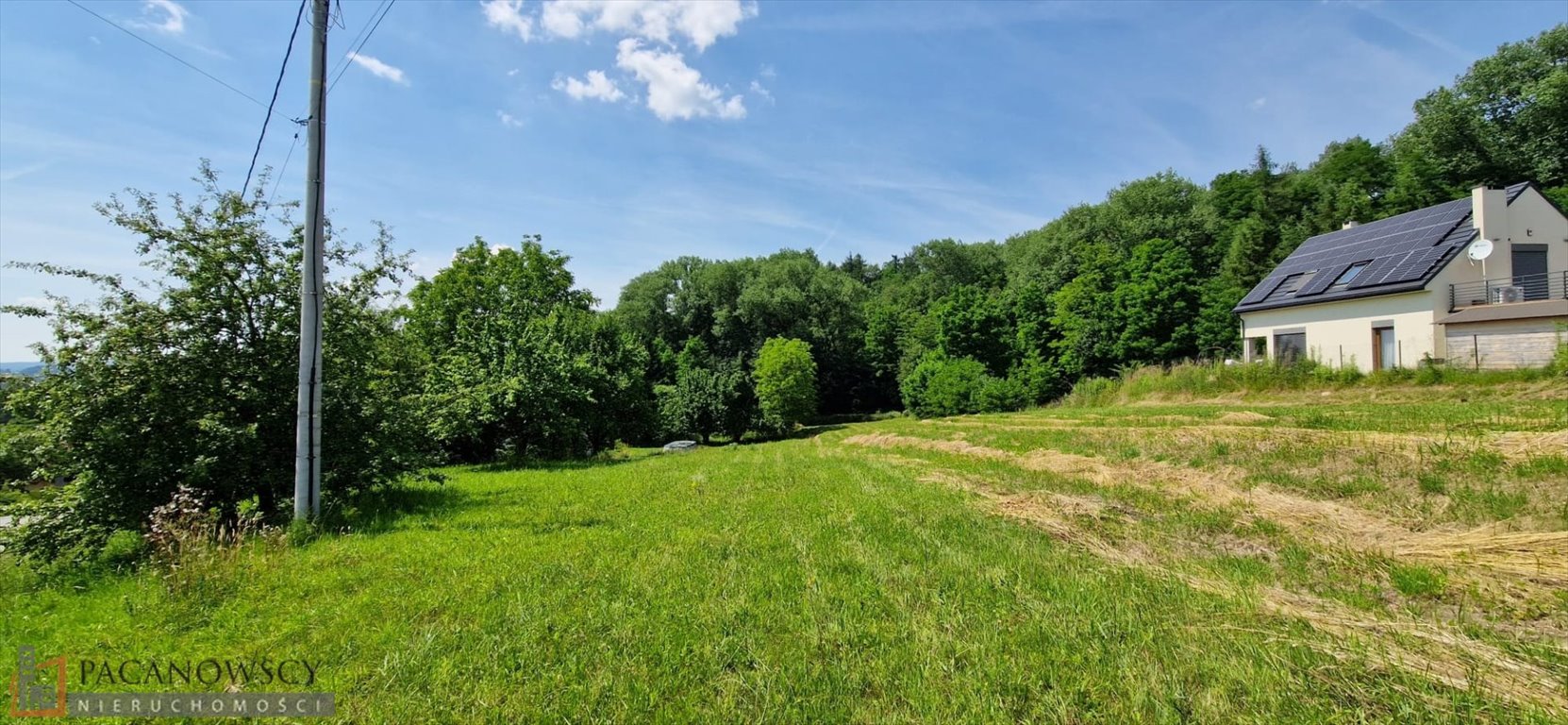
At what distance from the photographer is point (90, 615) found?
4.93 m

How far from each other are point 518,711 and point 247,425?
764 centimetres

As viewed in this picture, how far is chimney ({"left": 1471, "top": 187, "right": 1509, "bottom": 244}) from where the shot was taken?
20.4 m

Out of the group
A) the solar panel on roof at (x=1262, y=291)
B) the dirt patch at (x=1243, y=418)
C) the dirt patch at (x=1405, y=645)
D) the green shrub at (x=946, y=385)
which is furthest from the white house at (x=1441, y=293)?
the dirt patch at (x=1405, y=645)

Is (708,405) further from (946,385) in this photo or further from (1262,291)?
(1262,291)

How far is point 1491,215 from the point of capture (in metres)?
20.5

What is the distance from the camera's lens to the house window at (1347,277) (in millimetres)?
22312

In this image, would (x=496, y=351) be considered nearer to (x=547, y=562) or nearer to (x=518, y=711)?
(x=547, y=562)

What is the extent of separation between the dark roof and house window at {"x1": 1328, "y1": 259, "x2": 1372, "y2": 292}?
6 centimetres

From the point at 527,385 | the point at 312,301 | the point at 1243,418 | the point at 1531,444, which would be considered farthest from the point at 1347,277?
the point at 312,301

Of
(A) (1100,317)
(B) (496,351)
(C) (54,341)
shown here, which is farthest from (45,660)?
(A) (1100,317)

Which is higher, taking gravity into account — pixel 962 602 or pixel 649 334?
pixel 649 334

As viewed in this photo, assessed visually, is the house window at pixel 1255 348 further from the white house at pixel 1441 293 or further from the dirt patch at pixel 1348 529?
the dirt patch at pixel 1348 529

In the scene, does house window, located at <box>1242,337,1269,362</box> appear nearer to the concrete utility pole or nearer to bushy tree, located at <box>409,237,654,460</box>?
bushy tree, located at <box>409,237,654,460</box>

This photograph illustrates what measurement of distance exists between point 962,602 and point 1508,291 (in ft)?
83.6
